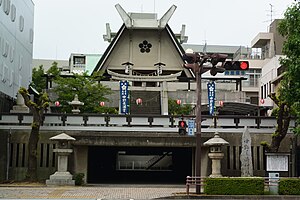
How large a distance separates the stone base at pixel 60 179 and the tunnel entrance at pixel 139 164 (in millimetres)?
6803

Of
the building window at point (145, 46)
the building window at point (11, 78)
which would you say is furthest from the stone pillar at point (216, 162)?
the building window at point (145, 46)

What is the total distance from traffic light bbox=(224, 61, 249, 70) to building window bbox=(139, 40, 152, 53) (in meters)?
38.0

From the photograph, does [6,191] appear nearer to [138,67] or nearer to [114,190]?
[114,190]

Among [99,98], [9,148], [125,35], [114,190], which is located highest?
[125,35]

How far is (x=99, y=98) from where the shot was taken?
131 ft

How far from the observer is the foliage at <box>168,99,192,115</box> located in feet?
145

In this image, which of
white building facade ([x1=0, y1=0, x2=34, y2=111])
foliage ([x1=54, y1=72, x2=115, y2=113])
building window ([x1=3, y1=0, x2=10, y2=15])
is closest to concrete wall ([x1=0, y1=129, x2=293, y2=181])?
white building facade ([x1=0, y1=0, x2=34, y2=111])

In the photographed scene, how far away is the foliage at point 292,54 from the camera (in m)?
20.6

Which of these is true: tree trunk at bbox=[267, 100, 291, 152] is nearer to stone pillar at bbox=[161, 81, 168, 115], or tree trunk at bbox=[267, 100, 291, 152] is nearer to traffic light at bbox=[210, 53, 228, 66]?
traffic light at bbox=[210, 53, 228, 66]

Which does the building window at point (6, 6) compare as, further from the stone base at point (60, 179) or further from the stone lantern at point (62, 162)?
the stone base at point (60, 179)

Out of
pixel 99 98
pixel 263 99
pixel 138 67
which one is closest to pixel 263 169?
pixel 99 98

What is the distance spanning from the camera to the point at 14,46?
3416 centimetres

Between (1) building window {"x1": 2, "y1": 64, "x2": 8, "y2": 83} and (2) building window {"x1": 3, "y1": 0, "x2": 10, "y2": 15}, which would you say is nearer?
(1) building window {"x1": 2, "y1": 64, "x2": 8, "y2": 83}

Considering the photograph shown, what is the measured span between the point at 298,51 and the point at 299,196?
622 centimetres
